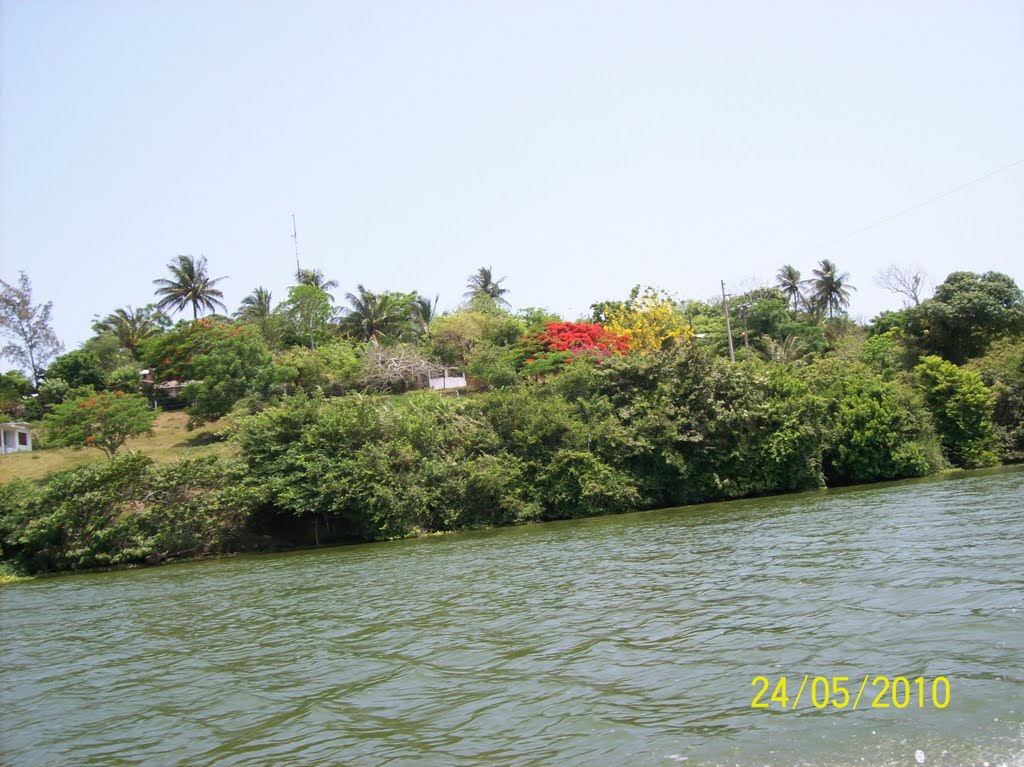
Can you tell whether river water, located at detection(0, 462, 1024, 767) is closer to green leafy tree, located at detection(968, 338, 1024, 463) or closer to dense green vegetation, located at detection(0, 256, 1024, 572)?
dense green vegetation, located at detection(0, 256, 1024, 572)

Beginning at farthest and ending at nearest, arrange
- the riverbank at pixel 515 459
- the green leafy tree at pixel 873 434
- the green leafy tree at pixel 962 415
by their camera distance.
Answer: the green leafy tree at pixel 962 415, the green leafy tree at pixel 873 434, the riverbank at pixel 515 459

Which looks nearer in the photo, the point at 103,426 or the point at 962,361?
the point at 103,426

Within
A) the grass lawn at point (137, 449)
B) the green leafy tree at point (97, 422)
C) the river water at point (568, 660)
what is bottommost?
the river water at point (568, 660)

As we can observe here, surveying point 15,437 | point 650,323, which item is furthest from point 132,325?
point 650,323

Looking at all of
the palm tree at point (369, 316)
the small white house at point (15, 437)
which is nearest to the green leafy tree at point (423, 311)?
the palm tree at point (369, 316)

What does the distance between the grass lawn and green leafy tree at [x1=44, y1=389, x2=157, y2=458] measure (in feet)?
4.39

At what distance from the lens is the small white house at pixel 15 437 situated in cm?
5388

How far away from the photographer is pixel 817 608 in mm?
11750

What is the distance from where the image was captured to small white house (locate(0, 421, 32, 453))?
53.9 meters

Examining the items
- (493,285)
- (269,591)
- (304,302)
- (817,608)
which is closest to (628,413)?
(269,591)

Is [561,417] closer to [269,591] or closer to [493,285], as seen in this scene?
[269,591]

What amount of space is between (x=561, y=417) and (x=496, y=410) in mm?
3040
